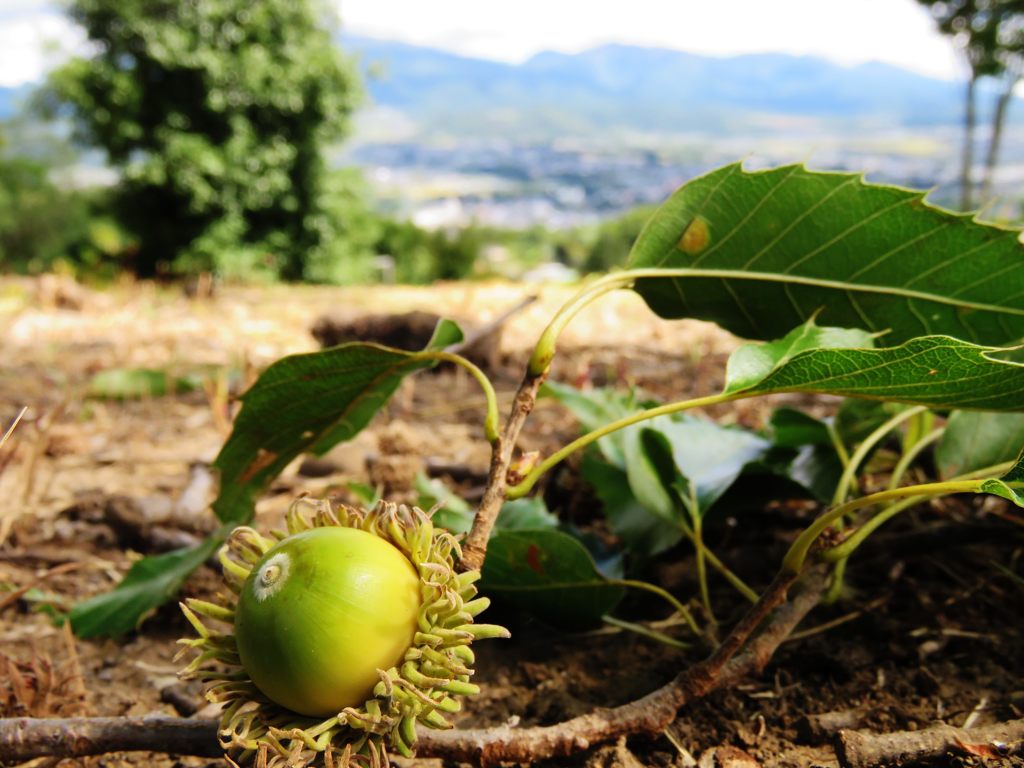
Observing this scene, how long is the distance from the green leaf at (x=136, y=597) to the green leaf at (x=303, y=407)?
18 cm

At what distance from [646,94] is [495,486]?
533 ft

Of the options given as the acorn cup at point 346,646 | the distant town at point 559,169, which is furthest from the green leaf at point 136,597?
the distant town at point 559,169

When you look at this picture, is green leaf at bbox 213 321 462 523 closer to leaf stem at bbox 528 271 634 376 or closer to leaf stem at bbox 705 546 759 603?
leaf stem at bbox 528 271 634 376

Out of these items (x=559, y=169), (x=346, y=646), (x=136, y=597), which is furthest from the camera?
(x=559, y=169)

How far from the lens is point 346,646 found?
0.71m

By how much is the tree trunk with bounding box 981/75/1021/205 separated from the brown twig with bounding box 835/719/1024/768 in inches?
745

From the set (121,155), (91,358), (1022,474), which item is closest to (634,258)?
(1022,474)

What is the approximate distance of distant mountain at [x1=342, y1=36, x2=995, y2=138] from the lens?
4820 inches

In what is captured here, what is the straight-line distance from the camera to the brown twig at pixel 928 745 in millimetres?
791

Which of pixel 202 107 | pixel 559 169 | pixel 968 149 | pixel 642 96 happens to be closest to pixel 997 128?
pixel 968 149

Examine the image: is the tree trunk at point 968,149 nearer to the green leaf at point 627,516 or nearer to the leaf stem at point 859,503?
the green leaf at point 627,516

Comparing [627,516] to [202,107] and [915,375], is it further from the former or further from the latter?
[202,107]

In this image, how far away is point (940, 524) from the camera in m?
1.28

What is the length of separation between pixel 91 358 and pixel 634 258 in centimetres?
381
